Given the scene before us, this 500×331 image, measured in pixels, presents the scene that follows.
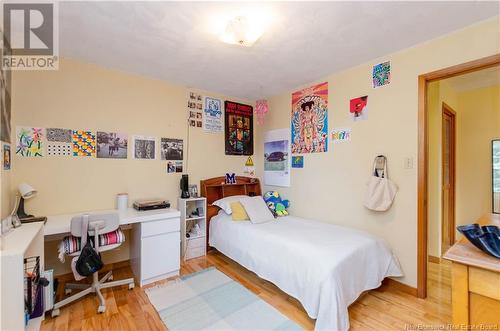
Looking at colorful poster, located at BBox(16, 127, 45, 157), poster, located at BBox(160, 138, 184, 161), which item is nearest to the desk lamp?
colorful poster, located at BBox(16, 127, 45, 157)

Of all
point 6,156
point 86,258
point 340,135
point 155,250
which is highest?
point 340,135

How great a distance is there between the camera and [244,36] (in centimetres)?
179

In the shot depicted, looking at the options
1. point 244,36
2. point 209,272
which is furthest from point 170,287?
point 244,36

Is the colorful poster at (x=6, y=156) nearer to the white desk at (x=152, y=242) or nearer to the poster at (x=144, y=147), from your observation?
the white desk at (x=152, y=242)

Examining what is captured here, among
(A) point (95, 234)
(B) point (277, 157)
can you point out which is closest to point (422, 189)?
(B) point (277, 157)

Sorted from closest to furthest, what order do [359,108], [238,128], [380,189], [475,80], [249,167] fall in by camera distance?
[380,189] < [359,108] < [475,80] < [238,128] < [249,167]

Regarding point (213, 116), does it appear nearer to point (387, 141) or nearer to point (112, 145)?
point (112, 145)

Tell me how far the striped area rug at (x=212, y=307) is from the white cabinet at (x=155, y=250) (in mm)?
160

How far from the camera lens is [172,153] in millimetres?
3139

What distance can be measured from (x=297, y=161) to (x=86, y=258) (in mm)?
2661

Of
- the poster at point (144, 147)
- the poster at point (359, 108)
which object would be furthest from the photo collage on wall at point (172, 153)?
the poster at point (359, 108)

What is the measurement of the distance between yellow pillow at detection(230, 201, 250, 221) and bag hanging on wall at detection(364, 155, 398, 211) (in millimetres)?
1435

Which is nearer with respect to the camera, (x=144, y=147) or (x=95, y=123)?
(x=95, y=123)

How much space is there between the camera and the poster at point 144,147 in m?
2.85
